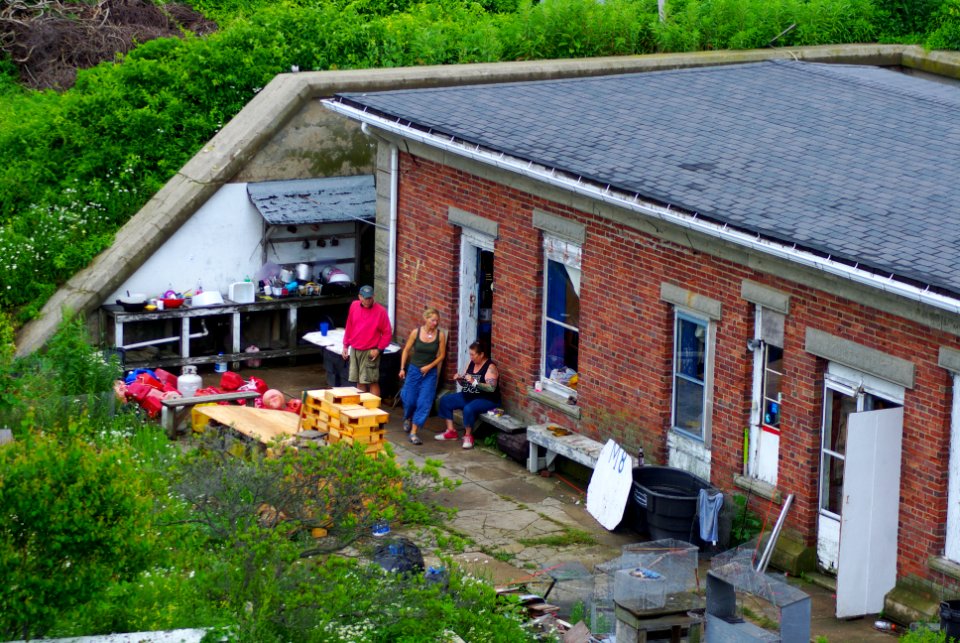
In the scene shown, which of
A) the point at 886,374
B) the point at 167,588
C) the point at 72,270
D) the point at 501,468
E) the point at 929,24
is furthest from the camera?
the point at 929,24

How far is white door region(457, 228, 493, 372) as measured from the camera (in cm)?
1975

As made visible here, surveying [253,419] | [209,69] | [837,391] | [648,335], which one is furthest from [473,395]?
[209,69]

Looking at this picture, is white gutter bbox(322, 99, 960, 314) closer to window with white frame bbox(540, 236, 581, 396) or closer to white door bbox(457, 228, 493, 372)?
window with white frame bbox(540, 236, 581, 396)

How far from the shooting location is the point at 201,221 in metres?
21.6

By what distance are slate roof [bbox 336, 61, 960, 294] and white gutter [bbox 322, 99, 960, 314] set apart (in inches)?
3.2

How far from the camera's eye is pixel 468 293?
65.4 feet

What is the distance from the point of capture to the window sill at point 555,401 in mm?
18188

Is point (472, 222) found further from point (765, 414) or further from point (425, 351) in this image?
point (765, 414)

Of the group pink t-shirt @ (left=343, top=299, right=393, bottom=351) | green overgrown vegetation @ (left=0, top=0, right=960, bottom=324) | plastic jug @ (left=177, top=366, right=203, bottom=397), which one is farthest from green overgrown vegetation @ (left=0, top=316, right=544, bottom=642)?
green overgrown vegetation @ (left=0, top=0, right=960, bottom=324)

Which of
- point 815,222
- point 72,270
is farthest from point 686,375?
point 72,270

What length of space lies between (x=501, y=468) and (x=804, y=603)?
229 inches

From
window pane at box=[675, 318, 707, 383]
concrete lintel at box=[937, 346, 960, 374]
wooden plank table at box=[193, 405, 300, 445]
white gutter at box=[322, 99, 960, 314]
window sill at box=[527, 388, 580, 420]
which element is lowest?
wooden plank table at box=[193, 405, 300, 445]

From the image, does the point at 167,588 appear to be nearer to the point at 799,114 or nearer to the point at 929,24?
the point at 799,114

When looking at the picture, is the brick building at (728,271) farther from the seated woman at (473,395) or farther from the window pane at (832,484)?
the seated woman at (473,395)
